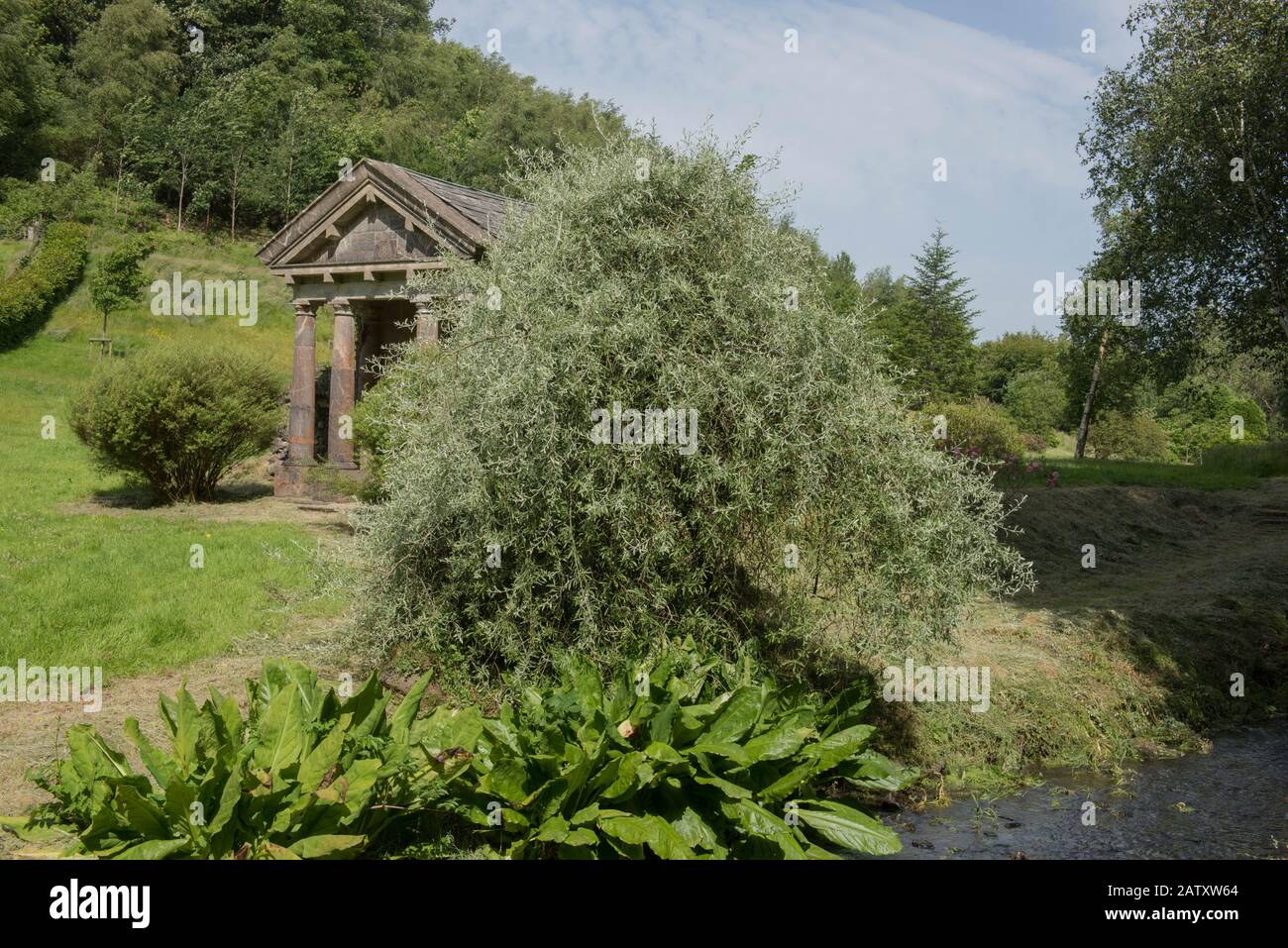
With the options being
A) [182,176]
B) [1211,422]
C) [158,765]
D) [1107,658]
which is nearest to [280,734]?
[158,765]

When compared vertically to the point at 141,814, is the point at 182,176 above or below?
above

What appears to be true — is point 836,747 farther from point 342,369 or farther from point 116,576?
point 342,369

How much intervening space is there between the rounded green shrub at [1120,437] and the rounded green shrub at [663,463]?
113ft

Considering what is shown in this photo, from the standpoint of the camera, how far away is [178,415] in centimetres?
1538

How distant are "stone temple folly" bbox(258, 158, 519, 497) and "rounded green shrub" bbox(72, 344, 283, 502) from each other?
92.2 inches

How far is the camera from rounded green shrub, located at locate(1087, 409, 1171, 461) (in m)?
37.9

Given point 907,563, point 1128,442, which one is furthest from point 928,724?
point 1128,442

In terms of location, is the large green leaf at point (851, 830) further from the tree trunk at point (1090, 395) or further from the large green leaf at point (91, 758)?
the tree trunk at point (1090, 395)

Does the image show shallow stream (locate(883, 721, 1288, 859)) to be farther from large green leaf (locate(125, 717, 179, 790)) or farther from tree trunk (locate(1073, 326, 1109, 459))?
tree trunk (locate(1073, 326, 1109, 459))

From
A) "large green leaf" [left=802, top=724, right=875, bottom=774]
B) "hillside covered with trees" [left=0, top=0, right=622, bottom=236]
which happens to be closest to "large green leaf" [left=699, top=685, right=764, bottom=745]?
"large green leaf" [left=802, top=724, right=875, bottom=774]

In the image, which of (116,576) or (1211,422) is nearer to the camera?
(116,576)

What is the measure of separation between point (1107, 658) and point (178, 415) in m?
13.9

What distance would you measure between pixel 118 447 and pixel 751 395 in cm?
1261
